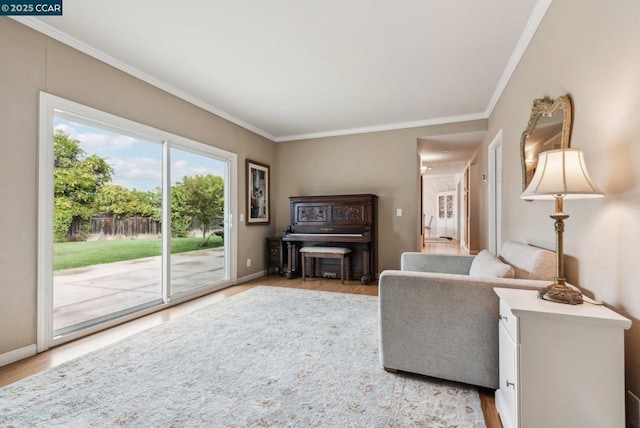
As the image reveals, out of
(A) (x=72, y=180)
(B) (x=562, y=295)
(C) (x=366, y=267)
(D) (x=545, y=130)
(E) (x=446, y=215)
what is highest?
(D) (x=545, y=130)

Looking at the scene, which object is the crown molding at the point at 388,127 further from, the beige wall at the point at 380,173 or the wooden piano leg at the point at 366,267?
the wooden piano leg at the point at 366,267

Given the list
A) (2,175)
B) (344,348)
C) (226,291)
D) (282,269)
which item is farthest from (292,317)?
(2,175)

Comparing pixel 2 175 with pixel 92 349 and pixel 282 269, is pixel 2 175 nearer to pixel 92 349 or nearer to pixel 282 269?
pixel 92 349

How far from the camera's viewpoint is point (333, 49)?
8.63ft

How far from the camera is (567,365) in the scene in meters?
1.16

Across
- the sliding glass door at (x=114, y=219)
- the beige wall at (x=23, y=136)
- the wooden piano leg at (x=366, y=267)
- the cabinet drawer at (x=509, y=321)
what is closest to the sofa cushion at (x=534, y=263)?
the cabinet drawer at (x=509, y=321)

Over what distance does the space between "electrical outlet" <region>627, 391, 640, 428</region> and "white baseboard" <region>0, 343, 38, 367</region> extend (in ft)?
12.0

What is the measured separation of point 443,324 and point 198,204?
11.2 ft

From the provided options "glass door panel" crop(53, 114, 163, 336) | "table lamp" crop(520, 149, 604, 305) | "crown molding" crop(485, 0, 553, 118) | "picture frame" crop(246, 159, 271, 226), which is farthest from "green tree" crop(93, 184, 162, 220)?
"crown molding" crop(485, 0, 553, 118)

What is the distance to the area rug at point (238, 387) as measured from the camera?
58.9 inches

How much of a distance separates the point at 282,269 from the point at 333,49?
3.60 metres

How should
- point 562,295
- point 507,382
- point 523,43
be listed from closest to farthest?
point 562,295 → point 507,382 → point 523,43

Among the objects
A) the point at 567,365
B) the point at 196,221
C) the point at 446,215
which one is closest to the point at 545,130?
the point at 567,365

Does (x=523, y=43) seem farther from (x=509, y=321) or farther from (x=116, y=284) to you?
(x=116, y=284)
